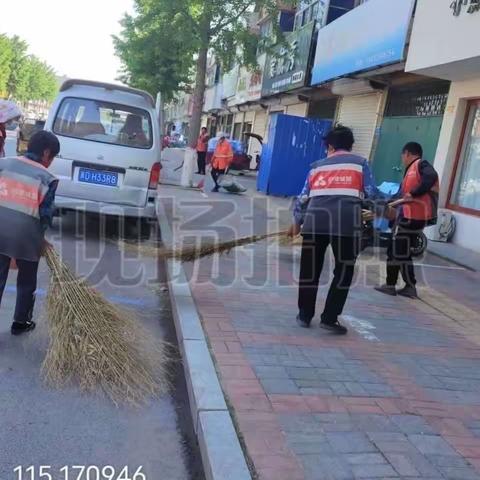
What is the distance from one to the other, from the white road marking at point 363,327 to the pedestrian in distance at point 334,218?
0.20 meters

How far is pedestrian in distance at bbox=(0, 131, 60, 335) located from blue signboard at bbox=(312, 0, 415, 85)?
896 cm

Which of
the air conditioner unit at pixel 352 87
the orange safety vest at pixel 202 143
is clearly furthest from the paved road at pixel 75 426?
the orange safety vest at pixel 202 143

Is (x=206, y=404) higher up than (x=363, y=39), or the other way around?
(x=363, y=39)

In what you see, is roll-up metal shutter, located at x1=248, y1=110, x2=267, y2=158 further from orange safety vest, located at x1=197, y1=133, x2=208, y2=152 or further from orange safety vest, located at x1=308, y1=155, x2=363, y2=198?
orange safety vest, located at x1=308, y1=155, x2=363, y2=198

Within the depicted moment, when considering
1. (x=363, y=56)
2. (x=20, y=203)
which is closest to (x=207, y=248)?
(x=20, y=203)

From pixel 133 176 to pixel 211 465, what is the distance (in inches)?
217

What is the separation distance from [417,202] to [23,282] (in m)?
4.21

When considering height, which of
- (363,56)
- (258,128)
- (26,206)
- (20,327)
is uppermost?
(363,56)

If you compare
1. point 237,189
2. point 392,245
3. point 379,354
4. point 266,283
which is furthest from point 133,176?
point 237,189

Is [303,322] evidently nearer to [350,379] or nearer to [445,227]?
[350,379]

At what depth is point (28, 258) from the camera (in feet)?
14.0

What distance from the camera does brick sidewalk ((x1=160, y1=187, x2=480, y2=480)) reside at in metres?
2.98

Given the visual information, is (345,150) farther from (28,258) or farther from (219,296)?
(28,258)

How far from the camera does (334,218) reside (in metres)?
4.85
